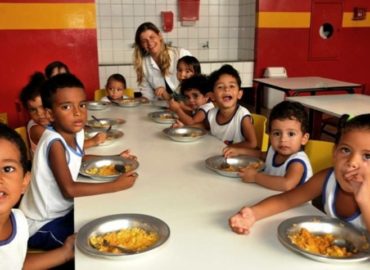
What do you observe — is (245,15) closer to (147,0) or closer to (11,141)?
(147,0)

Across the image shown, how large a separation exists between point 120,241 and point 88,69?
4.55m

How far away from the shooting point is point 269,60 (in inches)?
255

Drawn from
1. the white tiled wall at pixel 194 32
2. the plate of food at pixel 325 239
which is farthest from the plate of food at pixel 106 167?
the white tiled wall at pixel 194 32

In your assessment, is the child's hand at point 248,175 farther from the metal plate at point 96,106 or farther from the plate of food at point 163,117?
A: the metal plate at point 96,106

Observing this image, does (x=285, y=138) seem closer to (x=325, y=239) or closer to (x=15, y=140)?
(x=325, y=239)

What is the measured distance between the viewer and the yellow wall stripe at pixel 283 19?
20.6ft

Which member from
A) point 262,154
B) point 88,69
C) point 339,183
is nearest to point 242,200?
point 339,183

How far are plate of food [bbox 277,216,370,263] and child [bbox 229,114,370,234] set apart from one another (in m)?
0.08

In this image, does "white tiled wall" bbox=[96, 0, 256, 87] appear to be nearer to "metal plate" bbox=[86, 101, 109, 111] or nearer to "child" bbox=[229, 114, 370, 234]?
"metal plate" bbox=[86, 101, 109, 111]

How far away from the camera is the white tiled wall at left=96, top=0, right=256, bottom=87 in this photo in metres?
6.20

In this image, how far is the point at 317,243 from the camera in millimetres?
1224

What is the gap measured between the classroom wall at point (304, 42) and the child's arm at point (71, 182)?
510 centimetres

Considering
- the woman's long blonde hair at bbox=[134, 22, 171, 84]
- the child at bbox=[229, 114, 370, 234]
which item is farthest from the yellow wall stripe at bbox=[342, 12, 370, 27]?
the child at bbox=[229, 114, 370, 234]

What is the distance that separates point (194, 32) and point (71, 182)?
17.4ft
